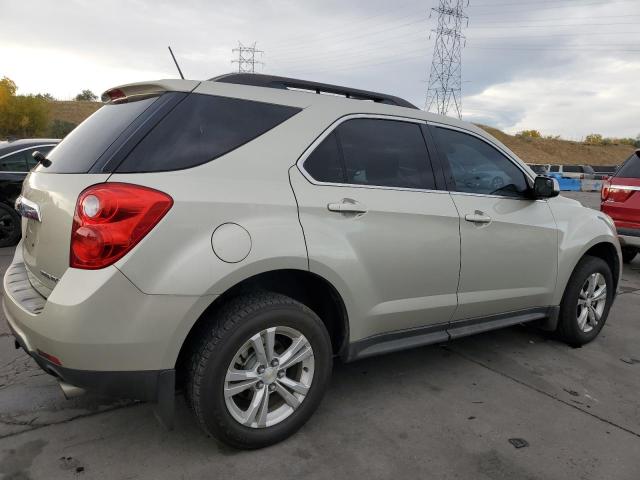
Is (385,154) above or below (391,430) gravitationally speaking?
above

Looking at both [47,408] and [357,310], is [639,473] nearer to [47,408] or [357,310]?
[357,310]

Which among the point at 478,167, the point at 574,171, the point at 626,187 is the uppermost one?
the point at 574,171

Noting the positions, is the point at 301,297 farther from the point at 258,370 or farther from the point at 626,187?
the point at 626,187

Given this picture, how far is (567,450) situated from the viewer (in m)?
2.67

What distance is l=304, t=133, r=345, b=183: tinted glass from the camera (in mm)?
2656

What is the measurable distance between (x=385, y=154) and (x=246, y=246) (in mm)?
1141

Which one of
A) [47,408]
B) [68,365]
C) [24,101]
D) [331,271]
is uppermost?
[24,101]

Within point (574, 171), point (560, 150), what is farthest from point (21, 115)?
point (560, 150)

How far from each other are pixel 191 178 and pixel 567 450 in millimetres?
2363

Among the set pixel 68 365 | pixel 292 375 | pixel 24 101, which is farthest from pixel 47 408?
pixel 24 101

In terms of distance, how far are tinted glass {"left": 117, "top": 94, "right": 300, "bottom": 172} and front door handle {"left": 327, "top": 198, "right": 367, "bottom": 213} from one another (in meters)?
0.52

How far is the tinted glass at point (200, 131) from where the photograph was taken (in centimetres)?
225

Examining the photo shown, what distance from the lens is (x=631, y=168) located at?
22.6 feet

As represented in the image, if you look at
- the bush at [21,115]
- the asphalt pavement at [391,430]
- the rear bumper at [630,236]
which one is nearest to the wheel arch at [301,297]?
the asphalt pavement at [391,430]
